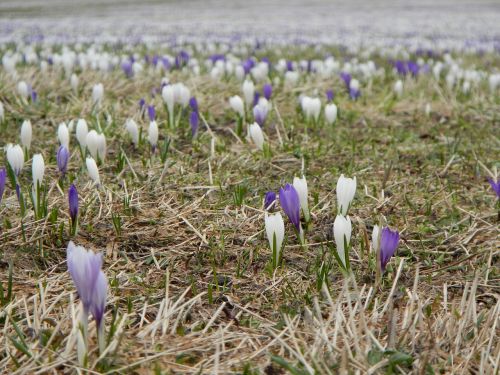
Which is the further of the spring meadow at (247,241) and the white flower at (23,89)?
the white flower at (23,89)

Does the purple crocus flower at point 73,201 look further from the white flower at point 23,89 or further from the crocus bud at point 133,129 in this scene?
the white flower at point 23,89

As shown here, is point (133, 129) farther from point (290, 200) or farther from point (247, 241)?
point (290, 200)

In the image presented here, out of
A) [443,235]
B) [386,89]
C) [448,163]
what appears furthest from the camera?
[386,89]

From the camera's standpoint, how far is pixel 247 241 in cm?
259

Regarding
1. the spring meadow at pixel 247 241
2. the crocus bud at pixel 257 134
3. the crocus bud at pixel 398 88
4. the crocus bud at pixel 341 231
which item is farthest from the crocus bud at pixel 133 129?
the crocus bud at pixel 398 88

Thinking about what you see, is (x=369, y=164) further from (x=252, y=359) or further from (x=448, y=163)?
(x=252, y=359)

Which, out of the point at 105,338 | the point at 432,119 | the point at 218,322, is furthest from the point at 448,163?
the point at 105,338

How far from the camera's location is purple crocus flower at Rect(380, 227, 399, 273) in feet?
6.84

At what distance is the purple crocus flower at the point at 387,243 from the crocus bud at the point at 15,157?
1.78m

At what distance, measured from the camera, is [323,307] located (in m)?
2.09

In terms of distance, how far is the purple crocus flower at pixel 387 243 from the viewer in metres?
2.09

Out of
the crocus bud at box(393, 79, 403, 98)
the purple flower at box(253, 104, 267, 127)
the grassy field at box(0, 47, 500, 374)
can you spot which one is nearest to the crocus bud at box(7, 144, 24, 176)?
the grassy field at box(0, 47, 500, 374)

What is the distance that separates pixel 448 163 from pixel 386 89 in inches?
114

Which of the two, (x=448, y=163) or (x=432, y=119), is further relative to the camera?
(x=432, y=119)
